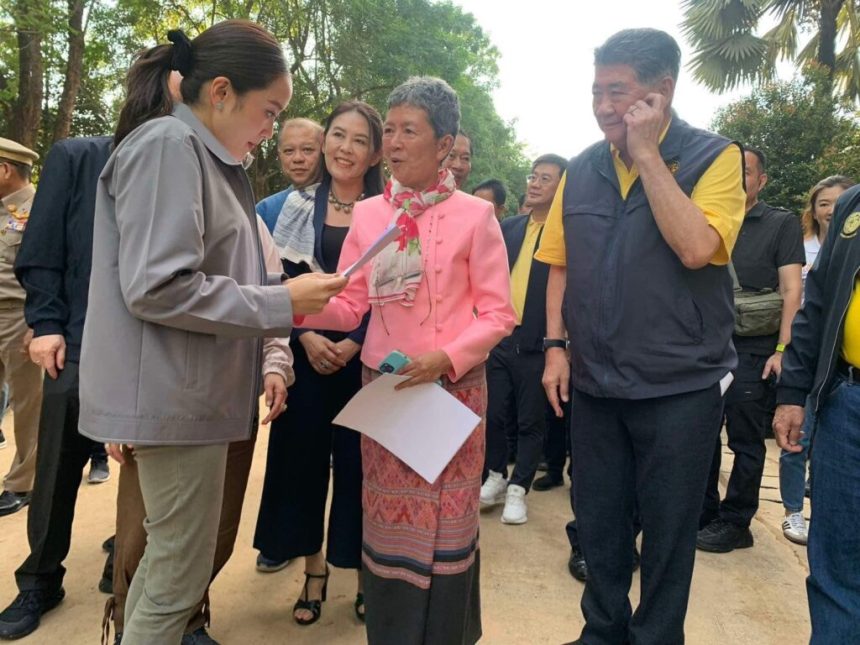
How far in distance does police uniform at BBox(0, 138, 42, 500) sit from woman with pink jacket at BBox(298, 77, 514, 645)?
246 cm

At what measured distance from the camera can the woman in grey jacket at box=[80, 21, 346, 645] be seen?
50.8 inches

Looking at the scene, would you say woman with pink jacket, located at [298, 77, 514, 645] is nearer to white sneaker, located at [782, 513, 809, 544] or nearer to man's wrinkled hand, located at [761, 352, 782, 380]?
man's wrinkled hand, located at [761, 352, 782, 380]

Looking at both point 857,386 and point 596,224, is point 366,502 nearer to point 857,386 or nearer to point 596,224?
point 596,224

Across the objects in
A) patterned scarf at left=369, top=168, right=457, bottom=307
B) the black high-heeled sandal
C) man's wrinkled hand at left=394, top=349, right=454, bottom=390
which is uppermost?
patterned scarf at left=369, top=168, right=457, bottom=307

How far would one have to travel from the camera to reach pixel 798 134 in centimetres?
888

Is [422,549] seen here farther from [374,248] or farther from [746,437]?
[746,437]

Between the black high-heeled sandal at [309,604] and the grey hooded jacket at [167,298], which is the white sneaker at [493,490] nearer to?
the black high-heeled sandal at [309,604]

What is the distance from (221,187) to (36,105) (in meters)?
8.83

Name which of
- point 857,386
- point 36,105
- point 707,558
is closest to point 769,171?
point 707,558

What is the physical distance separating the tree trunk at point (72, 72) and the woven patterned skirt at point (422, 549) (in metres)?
8.85

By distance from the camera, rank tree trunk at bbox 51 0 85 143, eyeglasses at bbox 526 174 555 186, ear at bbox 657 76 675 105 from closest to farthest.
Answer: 1. ear at bbox 657 76 675 105
2. eyeglasses at bbox 526 174 555 186
3. tree trunk at bbox 51 0 85 143

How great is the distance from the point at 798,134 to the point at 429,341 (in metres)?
9.31

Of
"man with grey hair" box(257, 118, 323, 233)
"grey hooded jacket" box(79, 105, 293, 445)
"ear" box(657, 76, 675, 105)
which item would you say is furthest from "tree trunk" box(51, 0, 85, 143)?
"ear" box(657, 76, 675, 105)

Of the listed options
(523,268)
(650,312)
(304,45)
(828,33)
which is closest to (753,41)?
(828,33)
